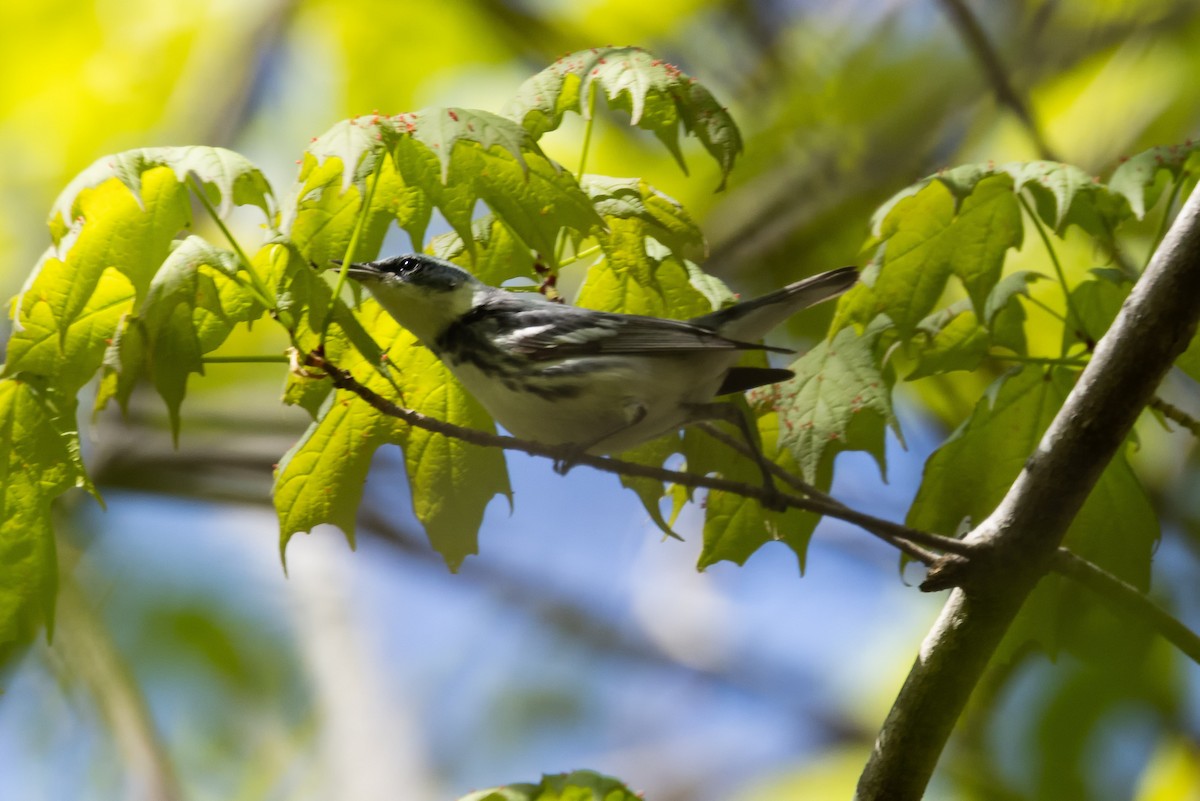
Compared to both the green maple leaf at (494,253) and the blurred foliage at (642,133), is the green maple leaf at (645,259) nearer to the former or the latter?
the green maple leaf at (494,253)

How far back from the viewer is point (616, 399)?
214 cm

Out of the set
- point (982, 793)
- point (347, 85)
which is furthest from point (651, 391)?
point (347, 85)

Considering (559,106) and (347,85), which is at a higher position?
(347,85)

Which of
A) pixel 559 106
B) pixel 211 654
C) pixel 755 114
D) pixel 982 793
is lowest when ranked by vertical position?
pixel 211 654

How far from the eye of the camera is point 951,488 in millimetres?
2072

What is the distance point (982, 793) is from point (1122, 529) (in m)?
1.27

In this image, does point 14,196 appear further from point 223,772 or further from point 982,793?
point 982,793

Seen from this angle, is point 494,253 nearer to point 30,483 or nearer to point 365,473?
point 365,473

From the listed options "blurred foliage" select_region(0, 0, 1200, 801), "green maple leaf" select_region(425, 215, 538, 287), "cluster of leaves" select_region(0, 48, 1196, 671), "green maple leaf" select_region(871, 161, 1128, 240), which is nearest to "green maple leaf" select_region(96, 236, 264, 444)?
"cluster of leaves" select_region(0, 48, 1196, 671)

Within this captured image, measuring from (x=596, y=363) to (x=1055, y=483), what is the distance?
851 millimetres

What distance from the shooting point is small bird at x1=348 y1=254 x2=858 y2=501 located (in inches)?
82.5

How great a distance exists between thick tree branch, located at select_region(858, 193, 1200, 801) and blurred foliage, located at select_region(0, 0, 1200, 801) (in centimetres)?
166

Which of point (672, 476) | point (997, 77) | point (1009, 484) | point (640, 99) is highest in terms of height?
point (997, 77)

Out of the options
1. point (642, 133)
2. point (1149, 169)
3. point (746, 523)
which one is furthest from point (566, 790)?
point (642, 133)
